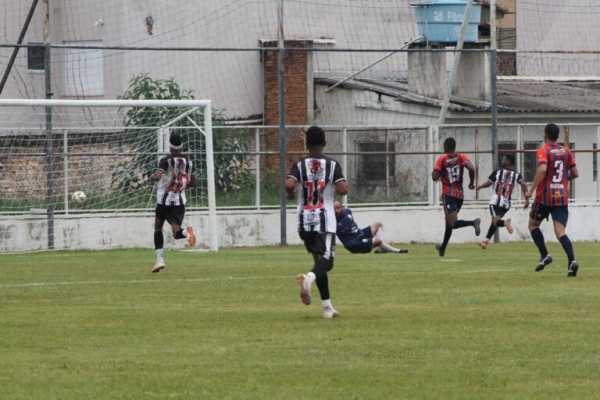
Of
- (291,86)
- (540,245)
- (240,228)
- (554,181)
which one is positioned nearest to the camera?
(554,181)

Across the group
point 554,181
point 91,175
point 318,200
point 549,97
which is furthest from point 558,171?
point 549,97

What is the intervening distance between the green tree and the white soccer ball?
0.67 metres

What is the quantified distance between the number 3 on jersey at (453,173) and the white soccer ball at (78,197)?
7.27 meters

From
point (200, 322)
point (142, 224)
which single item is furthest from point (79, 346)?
point (142, 224)

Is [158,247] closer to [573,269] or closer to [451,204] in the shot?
[573,269]

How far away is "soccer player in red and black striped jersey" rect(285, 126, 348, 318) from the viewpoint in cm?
1256

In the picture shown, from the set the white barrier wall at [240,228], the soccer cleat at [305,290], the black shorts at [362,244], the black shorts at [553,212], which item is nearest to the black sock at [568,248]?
the black shorts at [553,212]

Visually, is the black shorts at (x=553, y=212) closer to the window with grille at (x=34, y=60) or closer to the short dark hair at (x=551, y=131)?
the short dark hair at (x=551, y=131)

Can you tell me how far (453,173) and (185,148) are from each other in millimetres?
6714

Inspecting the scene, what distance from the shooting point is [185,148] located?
2747 centimetres

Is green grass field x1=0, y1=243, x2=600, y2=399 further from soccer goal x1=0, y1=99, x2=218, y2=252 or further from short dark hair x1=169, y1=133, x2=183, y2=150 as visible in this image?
soccer goal x1=0, y1=99, x2=218, y2=252

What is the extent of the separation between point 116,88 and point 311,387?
83.4 feet

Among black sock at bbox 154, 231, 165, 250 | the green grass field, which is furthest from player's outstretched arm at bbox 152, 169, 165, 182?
the green grass field

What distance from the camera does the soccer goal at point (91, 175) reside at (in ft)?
81.0
